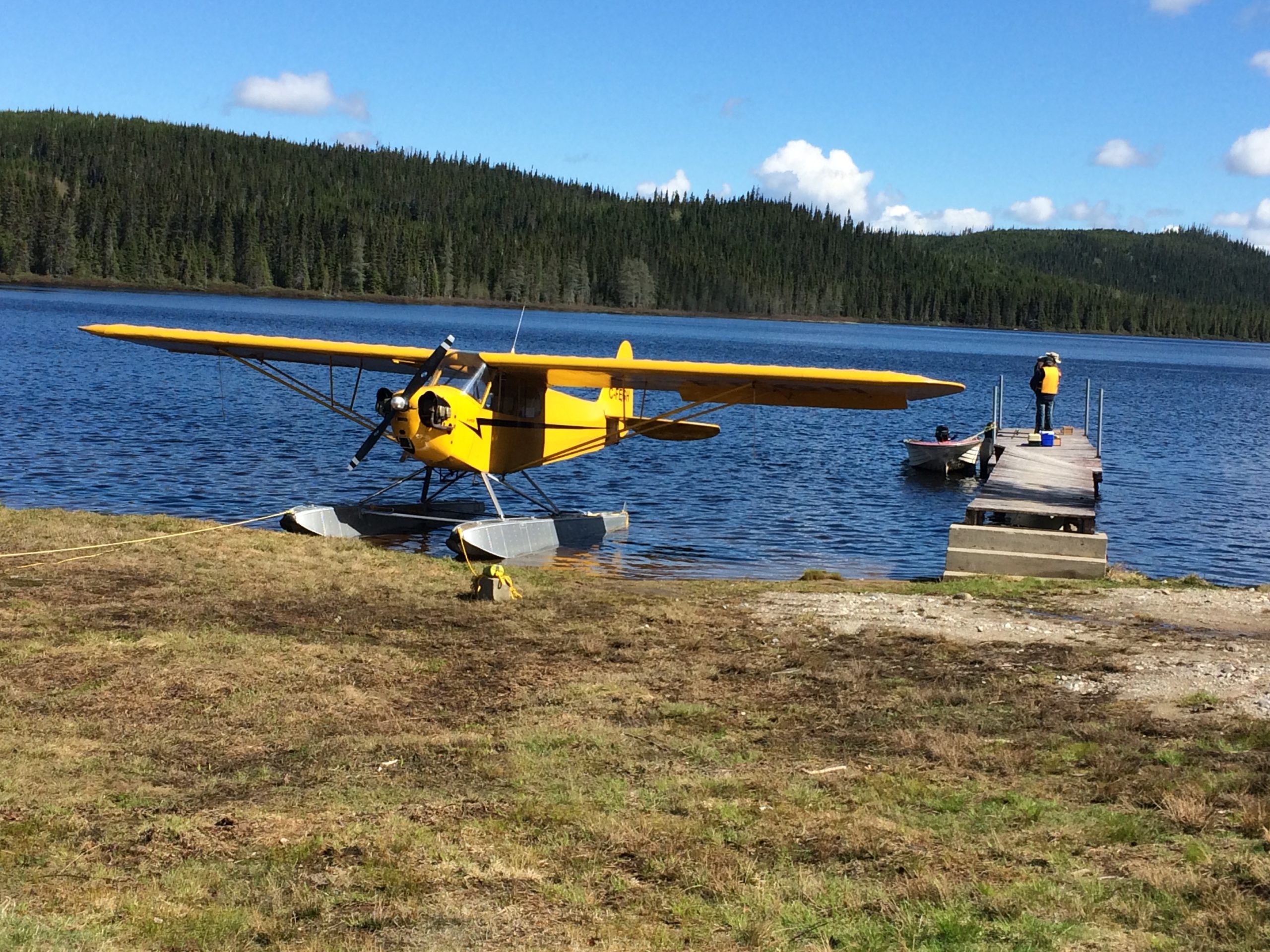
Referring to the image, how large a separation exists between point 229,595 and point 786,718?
16.8 feet

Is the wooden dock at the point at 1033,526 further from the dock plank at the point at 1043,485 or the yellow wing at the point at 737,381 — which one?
the yellow wing at the point at 737,381

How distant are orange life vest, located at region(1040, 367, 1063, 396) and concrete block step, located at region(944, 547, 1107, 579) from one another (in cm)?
1200

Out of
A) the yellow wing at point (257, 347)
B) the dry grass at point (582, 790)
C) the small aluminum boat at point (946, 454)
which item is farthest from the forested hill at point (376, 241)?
the dry grass at point (582, 790)

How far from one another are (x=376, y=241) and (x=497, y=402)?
131 metres

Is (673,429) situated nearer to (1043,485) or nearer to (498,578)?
(1043,485)

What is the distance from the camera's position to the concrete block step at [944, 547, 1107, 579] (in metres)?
13.2

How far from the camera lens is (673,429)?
18.9 meters

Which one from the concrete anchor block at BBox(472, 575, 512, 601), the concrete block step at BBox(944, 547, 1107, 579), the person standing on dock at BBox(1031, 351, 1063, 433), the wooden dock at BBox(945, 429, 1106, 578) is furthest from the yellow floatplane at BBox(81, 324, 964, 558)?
the person standing on dock at BBox(1031, 351, 1063, 433)

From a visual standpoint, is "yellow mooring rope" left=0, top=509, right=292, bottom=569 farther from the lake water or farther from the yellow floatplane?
the lake water

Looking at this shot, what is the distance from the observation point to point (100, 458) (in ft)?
73.4

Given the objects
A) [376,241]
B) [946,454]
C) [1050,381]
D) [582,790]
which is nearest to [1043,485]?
[1050,381]

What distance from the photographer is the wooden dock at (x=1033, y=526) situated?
13.3 m

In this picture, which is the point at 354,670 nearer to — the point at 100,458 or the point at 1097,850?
the point at 1097,850

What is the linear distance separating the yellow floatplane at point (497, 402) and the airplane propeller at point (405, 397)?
2 centimetres
